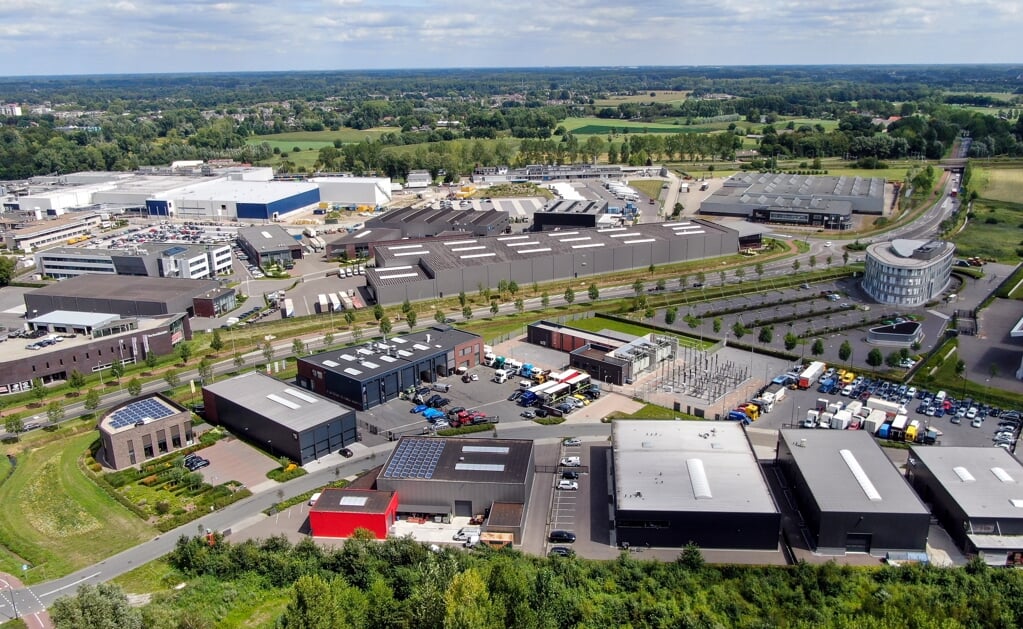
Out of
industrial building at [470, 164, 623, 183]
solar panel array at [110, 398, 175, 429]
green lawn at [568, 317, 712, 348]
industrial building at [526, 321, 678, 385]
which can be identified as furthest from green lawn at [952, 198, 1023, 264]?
solar panel array at [110, 398, 175, 429]

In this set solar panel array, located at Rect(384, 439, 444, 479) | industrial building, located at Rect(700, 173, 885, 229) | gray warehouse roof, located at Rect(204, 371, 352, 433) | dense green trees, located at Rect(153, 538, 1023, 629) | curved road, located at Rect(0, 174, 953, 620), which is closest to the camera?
dense green trees, located at Rect(153, 538, 1023, 629)

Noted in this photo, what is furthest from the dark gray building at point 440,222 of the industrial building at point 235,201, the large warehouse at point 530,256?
the industrial building at point 235,201

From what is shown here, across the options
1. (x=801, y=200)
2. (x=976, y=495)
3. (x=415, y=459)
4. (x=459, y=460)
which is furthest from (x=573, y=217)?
(x=976, y=495)

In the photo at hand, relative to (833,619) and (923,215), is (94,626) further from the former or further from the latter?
(923,215)

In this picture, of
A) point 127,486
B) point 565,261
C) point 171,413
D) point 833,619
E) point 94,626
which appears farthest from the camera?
point 565,261

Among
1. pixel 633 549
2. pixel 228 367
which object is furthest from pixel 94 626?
pixel 228 367

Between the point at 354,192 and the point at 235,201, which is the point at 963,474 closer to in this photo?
the point at 354,192

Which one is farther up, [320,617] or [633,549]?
[320,617]

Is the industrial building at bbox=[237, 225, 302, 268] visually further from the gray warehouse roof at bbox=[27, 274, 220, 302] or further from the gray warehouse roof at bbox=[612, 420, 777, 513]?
the gray warehouse roof at bbox=[612, 420, 777, 513]
